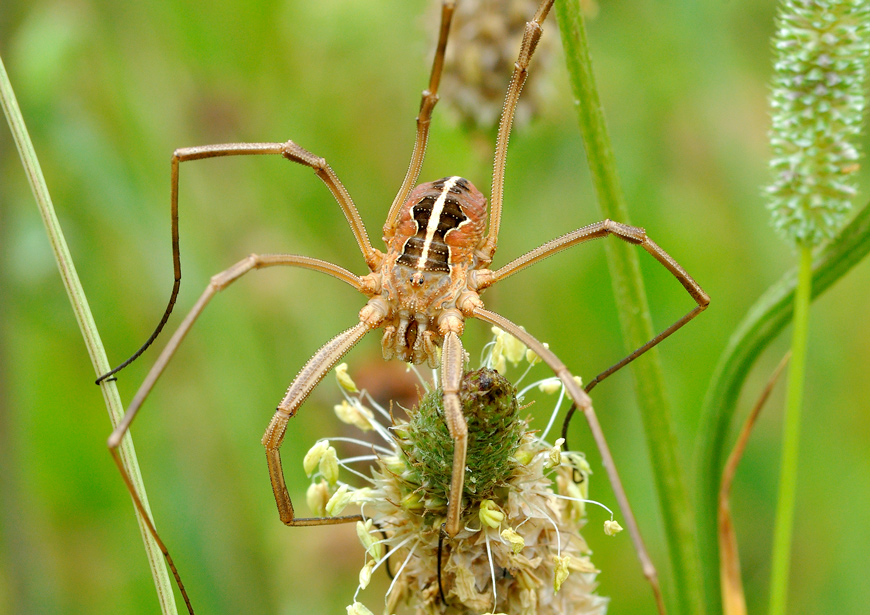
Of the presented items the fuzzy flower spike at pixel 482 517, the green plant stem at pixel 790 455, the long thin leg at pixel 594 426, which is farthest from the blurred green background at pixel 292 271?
the green plant stem at pixel 790 455

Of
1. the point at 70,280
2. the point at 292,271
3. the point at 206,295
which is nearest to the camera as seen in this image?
→ the point at 70,280

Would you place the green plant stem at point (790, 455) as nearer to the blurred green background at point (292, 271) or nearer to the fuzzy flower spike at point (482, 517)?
the fuzzy flower spike at point (482, 517)

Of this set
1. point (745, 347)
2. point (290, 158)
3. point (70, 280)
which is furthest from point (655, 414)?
point (290, 158)

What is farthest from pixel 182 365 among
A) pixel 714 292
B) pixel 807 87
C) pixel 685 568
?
pixel 807 87

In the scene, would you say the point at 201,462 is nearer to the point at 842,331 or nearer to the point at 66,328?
the point at 66,328

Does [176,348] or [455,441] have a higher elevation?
[176,348]

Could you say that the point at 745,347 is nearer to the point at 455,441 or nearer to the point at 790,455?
the point at 790,455

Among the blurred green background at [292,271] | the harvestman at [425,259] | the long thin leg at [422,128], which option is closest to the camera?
the harvestman at [425,259]
